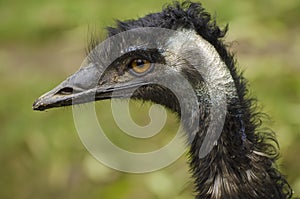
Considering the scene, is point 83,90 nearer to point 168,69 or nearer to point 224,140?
point 168,69

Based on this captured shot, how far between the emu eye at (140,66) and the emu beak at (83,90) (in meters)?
0.06

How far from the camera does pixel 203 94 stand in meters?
4.02

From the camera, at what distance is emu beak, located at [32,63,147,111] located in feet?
13.4

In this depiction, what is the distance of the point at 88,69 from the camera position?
416cm

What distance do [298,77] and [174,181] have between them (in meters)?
1.29

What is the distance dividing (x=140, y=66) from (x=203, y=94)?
0.95ft

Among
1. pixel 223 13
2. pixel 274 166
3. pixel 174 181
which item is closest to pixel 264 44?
pixel 223 13

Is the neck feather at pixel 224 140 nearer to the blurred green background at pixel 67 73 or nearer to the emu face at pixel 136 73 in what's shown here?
the emu face at pixel 136 73

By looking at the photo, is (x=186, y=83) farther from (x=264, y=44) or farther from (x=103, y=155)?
(x=264, y=44)

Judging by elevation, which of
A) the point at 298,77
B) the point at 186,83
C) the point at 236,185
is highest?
the point at 298,77

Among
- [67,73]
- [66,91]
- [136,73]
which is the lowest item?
[66,91]

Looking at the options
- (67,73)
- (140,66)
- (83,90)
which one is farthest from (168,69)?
(67,73)

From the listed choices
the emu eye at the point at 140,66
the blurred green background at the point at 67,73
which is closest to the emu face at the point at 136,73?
the emu eye at the point at 140,66

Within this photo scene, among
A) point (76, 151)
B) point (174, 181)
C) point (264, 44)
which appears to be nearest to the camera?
point (174, 181)
